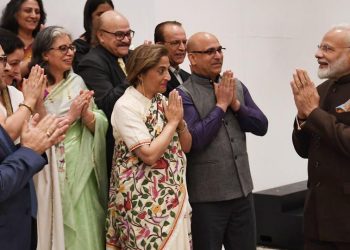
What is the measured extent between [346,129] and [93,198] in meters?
1.22

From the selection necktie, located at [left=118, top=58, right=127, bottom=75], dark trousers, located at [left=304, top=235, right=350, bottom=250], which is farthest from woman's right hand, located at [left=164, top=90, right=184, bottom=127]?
dark trousers, located at [left=304, top=235, right=350, bottom=250]

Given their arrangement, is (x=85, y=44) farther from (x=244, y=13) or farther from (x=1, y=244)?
(x=244, y=13)

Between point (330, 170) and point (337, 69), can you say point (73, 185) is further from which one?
point (337, 69)

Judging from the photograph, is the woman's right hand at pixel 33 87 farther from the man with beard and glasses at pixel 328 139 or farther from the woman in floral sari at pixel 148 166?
the man with beard and glasses at pixel 328 139

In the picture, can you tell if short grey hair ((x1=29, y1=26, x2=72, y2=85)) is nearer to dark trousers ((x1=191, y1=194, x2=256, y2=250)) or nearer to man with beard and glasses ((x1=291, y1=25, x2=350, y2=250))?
dark trousers ((x1=191, y1=194, x2=256, y2=250))

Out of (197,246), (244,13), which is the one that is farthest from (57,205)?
(244,13)

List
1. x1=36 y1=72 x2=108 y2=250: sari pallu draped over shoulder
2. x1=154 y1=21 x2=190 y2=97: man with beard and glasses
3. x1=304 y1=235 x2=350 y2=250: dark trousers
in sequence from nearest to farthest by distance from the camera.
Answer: x1=36 y1=72 x2=108 y2=250: sari pallu draped over shoulder < x1=304 y1=235 x2=350 y2=250: dark trousers < x1=154 y1=21 x2=190 y2=97: man with beard and glasses

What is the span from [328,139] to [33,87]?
1.32 metres

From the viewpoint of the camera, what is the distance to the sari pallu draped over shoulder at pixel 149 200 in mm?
2666

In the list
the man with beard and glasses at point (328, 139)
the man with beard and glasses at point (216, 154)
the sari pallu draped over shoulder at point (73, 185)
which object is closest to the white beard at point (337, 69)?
the man with beard and glasses at point (328, 139)

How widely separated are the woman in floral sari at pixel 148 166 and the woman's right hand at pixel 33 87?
0.42 m

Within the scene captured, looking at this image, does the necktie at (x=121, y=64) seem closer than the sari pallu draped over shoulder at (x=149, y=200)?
No

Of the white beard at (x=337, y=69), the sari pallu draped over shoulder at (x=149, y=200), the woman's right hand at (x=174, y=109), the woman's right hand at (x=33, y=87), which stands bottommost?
the sari pallu draped over shoulder at (x=149, y=200)

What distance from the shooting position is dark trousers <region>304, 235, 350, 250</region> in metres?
2.71
